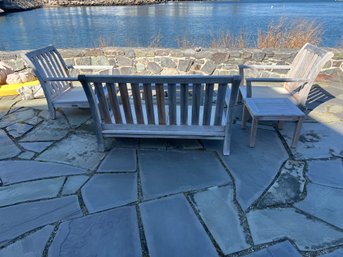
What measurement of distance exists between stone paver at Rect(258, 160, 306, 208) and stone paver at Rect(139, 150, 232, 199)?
0.31 meters

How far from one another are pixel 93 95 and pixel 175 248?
134 cm

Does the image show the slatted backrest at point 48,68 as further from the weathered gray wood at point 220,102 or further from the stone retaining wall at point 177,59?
the weathered gray wood at point 220,102

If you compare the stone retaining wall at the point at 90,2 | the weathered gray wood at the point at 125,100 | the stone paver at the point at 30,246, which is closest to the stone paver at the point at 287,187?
the weathered gray wood at the point at 125,100

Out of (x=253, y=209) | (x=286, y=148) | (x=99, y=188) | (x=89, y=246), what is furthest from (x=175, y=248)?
(x=286, y=148)

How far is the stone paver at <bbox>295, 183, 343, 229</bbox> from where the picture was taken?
5.41 feet

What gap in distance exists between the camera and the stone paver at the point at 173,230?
57.1 inches

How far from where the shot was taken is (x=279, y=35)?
16.0 feet

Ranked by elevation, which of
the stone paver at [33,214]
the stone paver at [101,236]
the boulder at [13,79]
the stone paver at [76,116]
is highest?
the boulder at [13,79]

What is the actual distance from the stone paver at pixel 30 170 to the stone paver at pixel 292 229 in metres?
1.41

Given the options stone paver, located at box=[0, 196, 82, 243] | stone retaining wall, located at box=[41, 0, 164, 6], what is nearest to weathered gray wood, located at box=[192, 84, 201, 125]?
stone paver, located at box=[0, 196, 82, 243]

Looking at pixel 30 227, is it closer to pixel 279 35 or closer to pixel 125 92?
pixel 125 92

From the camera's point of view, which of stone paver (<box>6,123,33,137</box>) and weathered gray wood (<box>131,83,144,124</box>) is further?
stone paver (<box>6,123,33,137</box>)

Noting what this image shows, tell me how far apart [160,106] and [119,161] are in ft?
2.04

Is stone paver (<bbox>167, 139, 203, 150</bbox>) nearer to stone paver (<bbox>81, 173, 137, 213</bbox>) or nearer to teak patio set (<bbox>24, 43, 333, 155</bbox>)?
teak patio set (<bbox>24, 43, 333, 155</bbox>)
